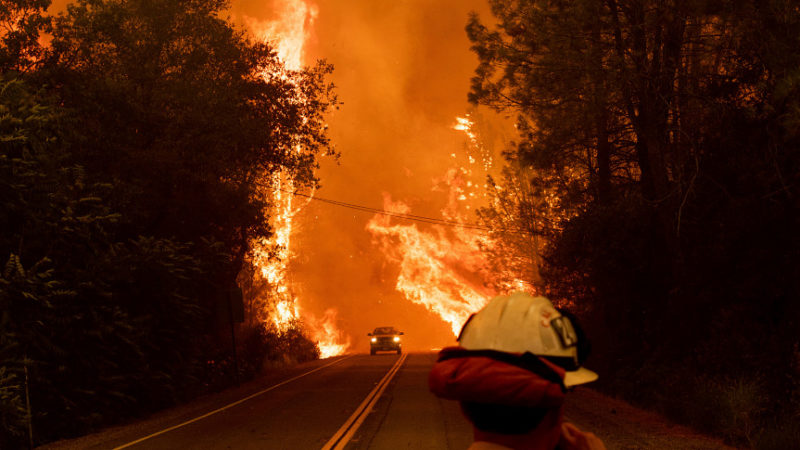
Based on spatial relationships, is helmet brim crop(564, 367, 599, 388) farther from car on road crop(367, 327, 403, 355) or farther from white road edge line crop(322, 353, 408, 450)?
car on road crop(367, 327, 403, 355)

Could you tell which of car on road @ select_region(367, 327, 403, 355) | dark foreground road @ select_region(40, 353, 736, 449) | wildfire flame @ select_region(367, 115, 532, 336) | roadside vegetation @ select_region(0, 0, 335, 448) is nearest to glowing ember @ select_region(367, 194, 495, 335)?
wildfire flame @ select_region(367, 115, 532, 336)

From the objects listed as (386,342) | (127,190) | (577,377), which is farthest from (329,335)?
(577,377)

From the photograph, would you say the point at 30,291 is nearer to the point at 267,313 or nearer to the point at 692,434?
the point at 692,434

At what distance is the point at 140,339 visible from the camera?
778 inches

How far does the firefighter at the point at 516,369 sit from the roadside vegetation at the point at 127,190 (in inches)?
544

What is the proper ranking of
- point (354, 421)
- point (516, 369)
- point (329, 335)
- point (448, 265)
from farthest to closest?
point (329, 335) < point (448, 265) < point (354, 421) < point (516, 369)

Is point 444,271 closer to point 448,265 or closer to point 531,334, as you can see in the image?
point 448,265

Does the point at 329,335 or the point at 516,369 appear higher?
the point at 329,335

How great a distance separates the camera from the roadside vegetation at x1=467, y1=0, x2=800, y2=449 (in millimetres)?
13828

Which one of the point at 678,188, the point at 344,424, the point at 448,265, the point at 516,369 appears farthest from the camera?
the point at 448,265

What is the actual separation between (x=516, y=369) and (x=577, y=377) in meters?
0.22

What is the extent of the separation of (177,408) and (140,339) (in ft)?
9.03

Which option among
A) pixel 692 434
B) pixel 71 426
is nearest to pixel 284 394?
pixel 71 426

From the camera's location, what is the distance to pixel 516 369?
2.19 meters
